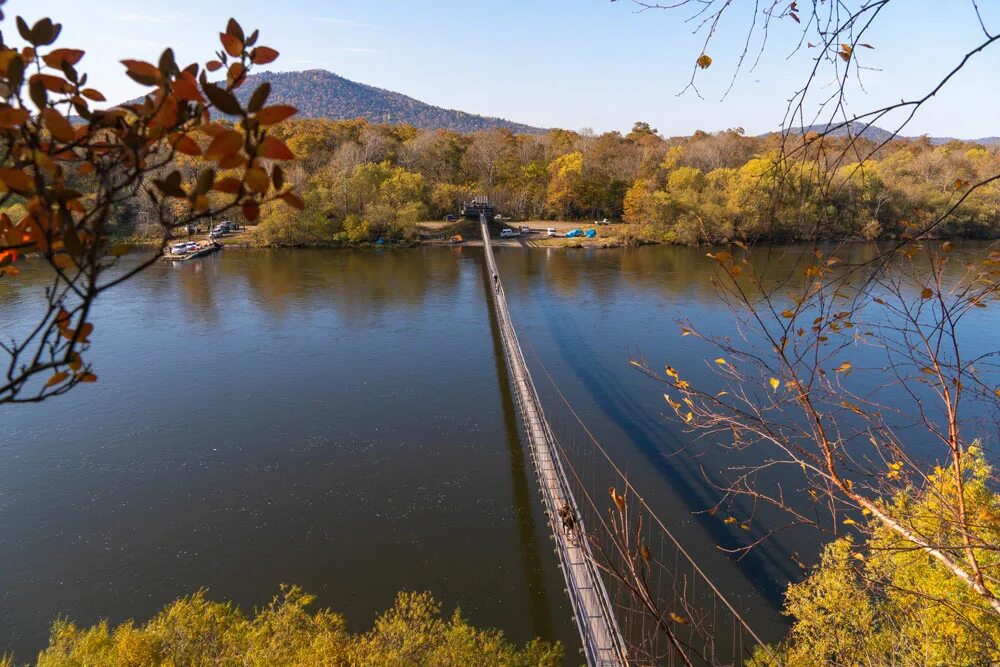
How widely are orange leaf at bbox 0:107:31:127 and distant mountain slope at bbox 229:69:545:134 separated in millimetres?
146336

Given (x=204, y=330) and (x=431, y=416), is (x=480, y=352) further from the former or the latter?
(x=204, y=330)

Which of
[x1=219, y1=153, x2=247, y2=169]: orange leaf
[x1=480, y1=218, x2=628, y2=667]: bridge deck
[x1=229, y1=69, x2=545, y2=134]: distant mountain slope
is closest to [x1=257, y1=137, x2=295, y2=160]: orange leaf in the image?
[x1=219, y1=153, x2=247, y2=169]: orange leaf

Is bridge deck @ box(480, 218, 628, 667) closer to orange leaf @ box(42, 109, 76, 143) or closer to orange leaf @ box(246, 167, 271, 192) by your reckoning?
orange leaf @ box(246, 167, 271, 192)

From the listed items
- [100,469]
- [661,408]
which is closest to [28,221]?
[100,469]

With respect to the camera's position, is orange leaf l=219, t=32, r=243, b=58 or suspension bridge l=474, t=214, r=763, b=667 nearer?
orange leaf l=219, t=32, r=243, b=58

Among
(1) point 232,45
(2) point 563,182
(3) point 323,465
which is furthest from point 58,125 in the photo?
(2) point 563,182

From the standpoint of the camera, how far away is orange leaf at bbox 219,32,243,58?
1.11 meters

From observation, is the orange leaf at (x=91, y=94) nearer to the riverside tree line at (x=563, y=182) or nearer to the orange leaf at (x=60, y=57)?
the orange leaf at (x=60, y=57)

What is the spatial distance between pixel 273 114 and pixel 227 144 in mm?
102

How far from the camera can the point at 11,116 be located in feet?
3.45

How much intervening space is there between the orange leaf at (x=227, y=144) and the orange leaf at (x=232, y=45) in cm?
23

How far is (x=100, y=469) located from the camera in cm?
1116

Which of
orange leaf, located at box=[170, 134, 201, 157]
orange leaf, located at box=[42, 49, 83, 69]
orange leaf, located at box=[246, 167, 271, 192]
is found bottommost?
orange leaf, located at box=[246, 167, 271, 192]

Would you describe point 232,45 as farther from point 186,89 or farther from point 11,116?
point 11,116
